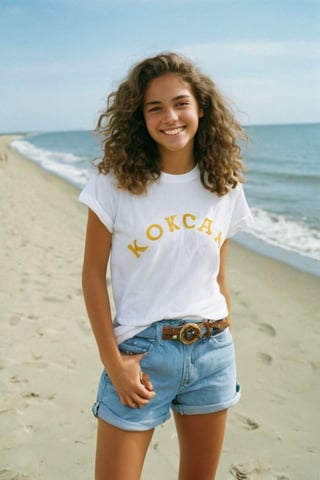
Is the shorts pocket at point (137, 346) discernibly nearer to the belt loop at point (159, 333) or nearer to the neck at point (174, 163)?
the belt loop at point (159, 333)

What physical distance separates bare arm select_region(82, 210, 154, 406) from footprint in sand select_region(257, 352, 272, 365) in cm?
279

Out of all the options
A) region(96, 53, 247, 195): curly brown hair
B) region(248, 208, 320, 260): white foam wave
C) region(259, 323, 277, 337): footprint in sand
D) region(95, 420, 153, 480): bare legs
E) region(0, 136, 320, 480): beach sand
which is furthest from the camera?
region(248, 208, 320, 260): white foam wave

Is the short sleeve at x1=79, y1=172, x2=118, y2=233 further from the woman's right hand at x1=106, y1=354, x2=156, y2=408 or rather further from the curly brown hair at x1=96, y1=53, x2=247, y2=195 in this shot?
the woman's right hand at x1=106, y1=354, x2=156, y2=408

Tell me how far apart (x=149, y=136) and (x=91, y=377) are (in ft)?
7.90

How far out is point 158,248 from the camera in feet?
5.91

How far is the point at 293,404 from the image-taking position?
3684 millimetres

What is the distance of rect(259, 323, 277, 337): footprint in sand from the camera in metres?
4.98

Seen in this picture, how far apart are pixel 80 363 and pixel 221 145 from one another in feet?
8.48

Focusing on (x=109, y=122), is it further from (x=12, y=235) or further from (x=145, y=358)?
(x=12, y=235)

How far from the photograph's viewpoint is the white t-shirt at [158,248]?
179 cm

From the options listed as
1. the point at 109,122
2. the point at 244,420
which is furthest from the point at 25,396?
the point at 109,122

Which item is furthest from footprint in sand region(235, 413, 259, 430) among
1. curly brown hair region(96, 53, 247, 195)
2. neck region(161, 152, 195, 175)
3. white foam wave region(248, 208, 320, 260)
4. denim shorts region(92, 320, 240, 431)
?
white foam wave region(248, 208, 320, 260)

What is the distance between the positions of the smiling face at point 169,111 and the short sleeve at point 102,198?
0.85 feet

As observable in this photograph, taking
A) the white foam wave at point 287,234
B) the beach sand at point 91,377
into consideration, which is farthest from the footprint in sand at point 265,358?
the white foam wave at point 287,234
